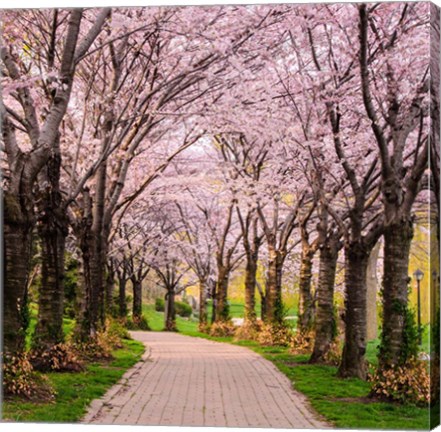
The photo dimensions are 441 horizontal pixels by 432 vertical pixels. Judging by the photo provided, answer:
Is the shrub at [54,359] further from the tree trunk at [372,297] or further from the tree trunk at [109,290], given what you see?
the tree trunk at [109,290]

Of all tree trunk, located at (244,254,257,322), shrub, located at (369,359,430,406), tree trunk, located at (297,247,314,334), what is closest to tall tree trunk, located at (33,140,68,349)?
tree trunk, located at (244,254,257,322)

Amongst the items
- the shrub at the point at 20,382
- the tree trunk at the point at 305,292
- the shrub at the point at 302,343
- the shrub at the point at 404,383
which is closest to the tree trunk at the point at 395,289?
the shrub at the point at 404,383

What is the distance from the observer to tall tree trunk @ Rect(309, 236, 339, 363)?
11.0 meters

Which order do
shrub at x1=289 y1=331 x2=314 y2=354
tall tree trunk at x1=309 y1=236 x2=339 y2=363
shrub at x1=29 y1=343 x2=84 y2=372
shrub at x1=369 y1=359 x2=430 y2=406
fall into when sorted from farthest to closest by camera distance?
1. shrub at x1=289 y1=331 x2=314 y2=354
2. tall tree trunk at x1=309 y1=236 x2=339 y2=363
3. shrub at x1=29 y1=343 x2=84 y2=372
4. shrub at x1=369 y1=359 x2=430 y2=406

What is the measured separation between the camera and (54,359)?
9.01 metres

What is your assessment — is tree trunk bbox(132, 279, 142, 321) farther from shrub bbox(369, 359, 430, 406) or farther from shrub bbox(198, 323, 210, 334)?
shrub bbox(369, 359, 430, 406)

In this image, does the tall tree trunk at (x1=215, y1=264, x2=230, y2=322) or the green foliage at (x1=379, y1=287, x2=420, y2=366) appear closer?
the green foliage at (x1=379, y1=287, x2=420, y2=366)

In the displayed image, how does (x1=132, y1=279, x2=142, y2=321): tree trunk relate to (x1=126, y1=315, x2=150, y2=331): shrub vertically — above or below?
above

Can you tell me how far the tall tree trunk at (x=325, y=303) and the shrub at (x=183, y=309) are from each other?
194cm

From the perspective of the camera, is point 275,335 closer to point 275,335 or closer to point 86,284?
point 275,335

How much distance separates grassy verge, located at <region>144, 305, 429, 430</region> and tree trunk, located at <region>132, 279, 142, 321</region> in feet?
23.8

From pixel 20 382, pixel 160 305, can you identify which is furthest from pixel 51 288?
Answer: pixel 160 305

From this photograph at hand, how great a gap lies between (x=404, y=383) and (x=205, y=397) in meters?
1.98

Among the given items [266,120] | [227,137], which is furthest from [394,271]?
[227,137]
